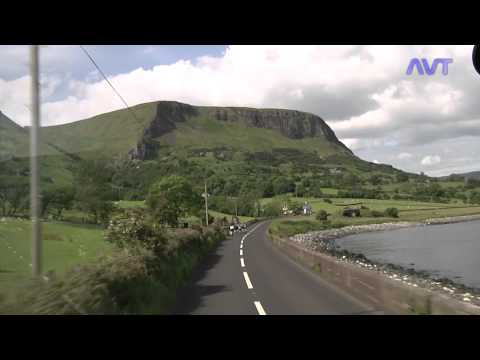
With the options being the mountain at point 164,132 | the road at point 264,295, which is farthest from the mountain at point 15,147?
the road at point 264,295

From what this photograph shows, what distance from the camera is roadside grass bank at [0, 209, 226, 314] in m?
4.94

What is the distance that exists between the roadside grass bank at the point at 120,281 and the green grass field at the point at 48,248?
27 cm

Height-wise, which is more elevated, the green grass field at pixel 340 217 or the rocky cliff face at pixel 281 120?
the rocky cliff face at pixel 281 120

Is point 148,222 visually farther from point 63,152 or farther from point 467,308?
point 467,308

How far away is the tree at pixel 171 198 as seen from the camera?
14.8 metres

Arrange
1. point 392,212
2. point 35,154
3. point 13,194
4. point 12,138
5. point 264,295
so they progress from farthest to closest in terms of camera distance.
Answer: point 392,212 < point 264,295 < point 13,194 < point 12,138 < point 35,154

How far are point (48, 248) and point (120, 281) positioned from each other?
5.00 metres

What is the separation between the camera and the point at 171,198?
1873 centimetres

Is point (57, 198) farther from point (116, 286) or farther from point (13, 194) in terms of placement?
point (116, 286)

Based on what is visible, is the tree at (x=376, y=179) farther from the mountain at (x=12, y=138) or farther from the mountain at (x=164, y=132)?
the mountain at (x=12, y=138)

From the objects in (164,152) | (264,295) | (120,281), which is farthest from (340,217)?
(120,281)

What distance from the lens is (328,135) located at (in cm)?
8706

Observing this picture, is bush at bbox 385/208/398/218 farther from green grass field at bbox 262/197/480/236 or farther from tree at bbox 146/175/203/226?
tree at bbox 146/175/203/226
